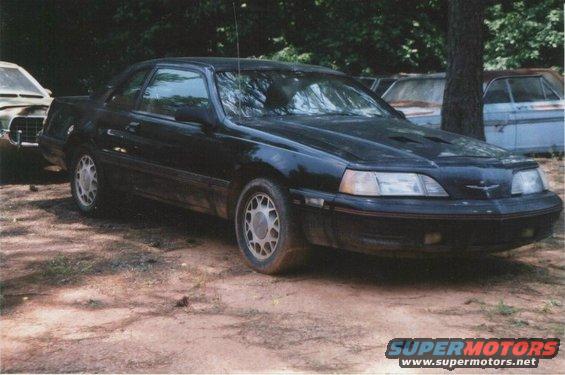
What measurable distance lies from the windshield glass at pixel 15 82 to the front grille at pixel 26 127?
1.07 metres

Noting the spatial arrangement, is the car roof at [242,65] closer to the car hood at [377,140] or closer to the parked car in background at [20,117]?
the car hood at [377,140]

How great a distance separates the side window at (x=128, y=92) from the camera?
6.80m

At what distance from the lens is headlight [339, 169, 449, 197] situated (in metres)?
4.66

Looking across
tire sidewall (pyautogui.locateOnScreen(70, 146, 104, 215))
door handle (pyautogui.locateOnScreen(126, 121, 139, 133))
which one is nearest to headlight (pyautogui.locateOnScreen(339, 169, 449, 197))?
door handle (pyautogui.locateOnScreen(126, 121, 139, 133))

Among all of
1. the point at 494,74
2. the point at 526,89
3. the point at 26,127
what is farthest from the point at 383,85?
the point at 26,127

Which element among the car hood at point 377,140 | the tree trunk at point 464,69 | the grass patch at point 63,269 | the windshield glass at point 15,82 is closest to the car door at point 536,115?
the tree trunk at point 464,69

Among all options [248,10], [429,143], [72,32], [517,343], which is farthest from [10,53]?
[517,343]

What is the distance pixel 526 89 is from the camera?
11.8 m

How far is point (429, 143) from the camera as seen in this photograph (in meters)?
5.19

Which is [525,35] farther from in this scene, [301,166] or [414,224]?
[414,224]

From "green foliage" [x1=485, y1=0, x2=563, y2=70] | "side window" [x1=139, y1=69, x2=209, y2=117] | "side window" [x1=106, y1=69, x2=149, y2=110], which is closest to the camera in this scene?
"side window" [x1=139, y1=69, x2=209, y2=117]

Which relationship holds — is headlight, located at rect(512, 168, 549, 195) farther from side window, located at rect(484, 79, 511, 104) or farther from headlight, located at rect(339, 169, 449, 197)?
side window, located at rect(484, 79, 511, 104)

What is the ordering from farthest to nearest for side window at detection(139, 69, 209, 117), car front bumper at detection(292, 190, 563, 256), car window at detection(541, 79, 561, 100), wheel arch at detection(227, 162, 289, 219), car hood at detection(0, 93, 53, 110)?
car window at detection(541, 79, 561, 100) < car hood at detection(0, 93, 53, 110) < side window at detection(139, 69, 209, 117) < wheel arch at detection(227, 162, 289, 219) < car front bumper at detection(292, 190, 563, 256)

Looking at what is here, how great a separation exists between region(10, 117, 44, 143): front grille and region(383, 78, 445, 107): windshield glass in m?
5.24
